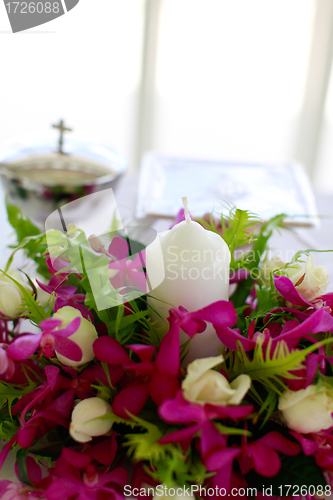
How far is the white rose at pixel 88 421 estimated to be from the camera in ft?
0.77

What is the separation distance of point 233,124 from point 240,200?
1.09 metres

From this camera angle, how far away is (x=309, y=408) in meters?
0.23

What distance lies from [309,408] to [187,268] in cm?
10

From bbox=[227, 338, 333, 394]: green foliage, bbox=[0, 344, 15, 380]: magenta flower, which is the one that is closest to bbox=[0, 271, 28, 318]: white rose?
bbox=[0, 344, 15, 380]: magenta flower

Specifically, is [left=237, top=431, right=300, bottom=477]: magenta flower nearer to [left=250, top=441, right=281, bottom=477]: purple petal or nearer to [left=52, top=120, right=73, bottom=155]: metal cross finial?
[left=250, top=441, right=281, bottom=477]: purple petal

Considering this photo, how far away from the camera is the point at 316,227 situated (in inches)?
27.2

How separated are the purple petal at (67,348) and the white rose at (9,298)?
0.24 ft

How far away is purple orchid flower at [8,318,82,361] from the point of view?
0.23 m

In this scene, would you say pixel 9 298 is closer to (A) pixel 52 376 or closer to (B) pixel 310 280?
(A) pixel 52 376

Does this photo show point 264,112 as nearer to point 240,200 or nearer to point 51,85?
point 51,85

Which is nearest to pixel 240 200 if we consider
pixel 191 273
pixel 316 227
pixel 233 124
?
pixel 316 227

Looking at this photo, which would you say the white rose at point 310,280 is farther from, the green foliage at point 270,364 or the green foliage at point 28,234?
the green foliage at point 28,234

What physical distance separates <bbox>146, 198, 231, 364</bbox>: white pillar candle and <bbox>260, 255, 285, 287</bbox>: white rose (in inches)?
2.8

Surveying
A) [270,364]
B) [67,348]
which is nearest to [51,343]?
[67,348]
